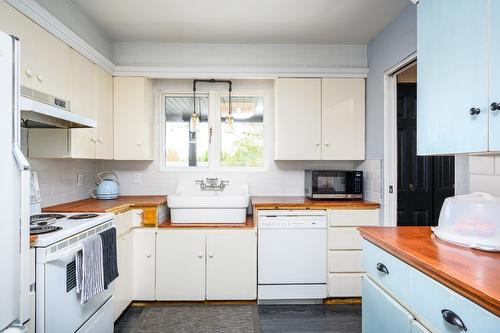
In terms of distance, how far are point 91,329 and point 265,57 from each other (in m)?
2.68

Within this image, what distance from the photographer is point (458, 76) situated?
1299mm

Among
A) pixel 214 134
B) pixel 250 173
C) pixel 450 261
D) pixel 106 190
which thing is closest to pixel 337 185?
pixel 250 173

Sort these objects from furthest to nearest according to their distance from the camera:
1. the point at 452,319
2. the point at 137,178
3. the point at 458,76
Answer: the point at 137,178, the point at 458,76, the point at 452,319

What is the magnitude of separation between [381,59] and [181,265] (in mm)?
2572

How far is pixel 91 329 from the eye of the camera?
1765 mm

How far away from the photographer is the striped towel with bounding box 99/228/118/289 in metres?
1.89

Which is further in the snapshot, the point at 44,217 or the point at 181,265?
the point at 181,265

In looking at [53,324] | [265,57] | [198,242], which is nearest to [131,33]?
[265,57]

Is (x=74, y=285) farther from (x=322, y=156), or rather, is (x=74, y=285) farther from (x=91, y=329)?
(x=322, y=156)

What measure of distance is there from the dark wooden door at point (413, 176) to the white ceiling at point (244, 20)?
0.85 m

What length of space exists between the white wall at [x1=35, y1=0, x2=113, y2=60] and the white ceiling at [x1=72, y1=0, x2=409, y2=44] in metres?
0.05

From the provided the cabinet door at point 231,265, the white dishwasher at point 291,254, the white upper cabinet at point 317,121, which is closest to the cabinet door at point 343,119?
the white upper cabinet at point 317,121

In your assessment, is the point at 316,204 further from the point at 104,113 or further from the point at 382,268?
the point at 104,113

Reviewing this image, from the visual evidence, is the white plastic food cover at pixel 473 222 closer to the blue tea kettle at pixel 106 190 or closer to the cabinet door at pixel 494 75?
the cabinet door at pixel 494 75
